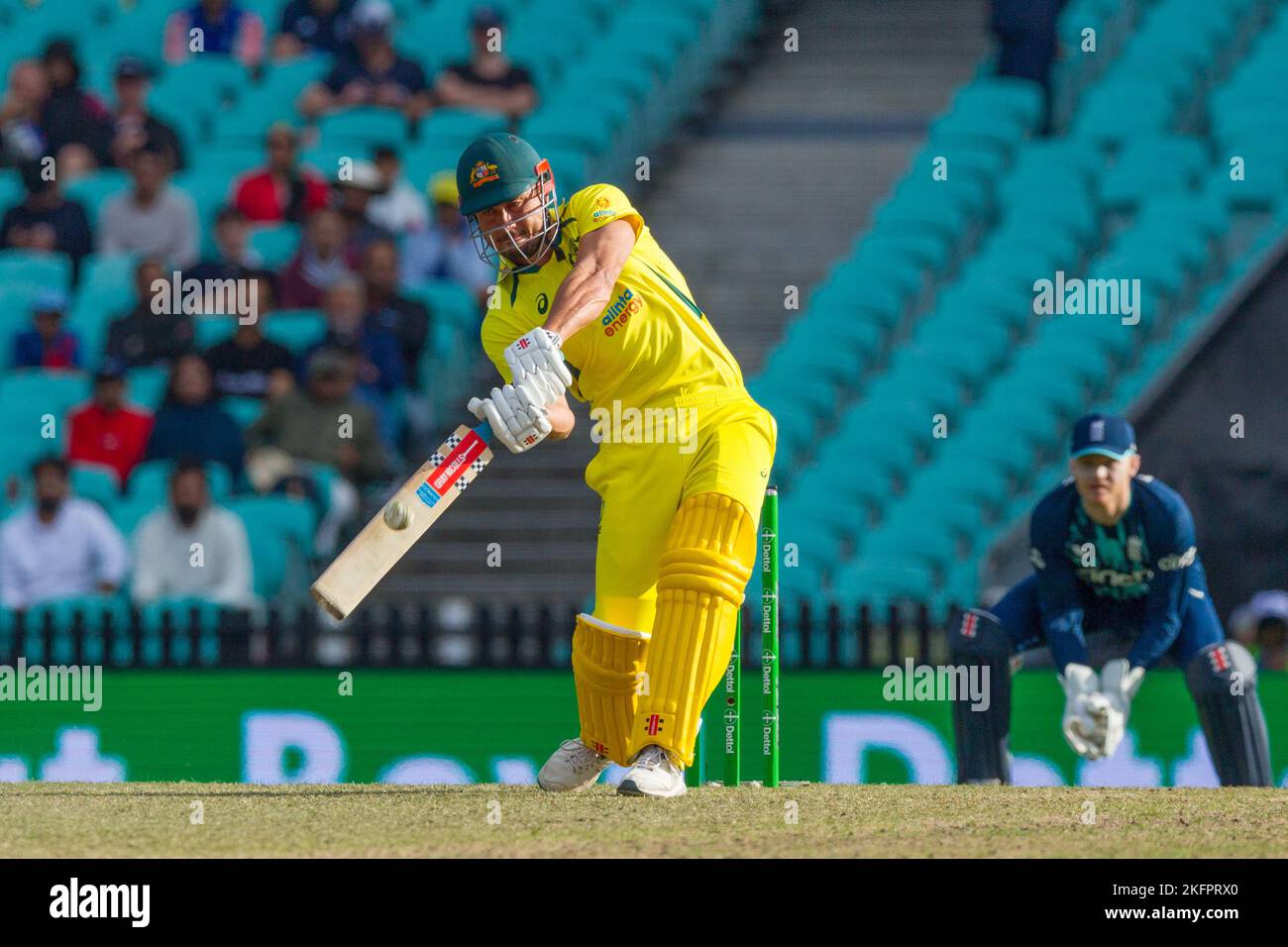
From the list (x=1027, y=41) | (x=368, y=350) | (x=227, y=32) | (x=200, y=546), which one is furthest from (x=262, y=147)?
(x=1027, y=41)

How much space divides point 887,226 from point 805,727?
580cm

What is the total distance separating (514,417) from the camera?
6.79 metres

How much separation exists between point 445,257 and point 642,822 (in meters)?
8.99

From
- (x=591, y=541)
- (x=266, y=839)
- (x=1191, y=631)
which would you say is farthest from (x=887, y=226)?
(x=266, y=839)

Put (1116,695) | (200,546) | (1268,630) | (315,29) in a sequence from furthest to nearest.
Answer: (315,29), (200,546), (1268,630), (1116,695)

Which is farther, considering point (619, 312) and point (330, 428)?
point (330, 428)

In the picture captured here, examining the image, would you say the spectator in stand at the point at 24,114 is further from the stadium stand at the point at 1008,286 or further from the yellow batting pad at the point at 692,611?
the yellow batting pad at the point at 692,611

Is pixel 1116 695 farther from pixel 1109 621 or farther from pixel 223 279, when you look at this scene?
pixel 223 279

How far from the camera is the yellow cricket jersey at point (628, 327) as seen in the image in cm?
725

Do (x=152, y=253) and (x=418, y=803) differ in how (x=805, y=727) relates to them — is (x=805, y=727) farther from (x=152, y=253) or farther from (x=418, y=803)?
(x=152, y=253)

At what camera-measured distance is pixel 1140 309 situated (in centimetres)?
1461

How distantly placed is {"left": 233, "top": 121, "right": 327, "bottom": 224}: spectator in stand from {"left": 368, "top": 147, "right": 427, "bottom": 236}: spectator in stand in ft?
1.91
